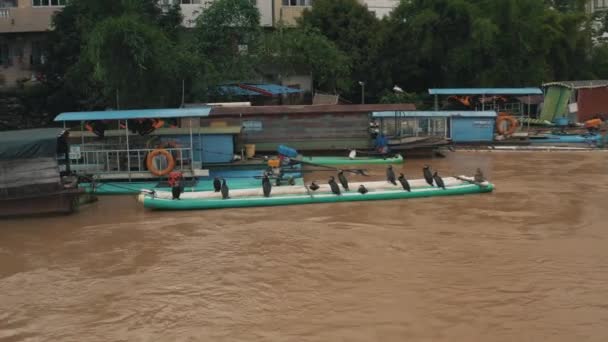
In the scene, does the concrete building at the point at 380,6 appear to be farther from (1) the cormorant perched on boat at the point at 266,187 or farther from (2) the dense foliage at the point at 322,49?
(1) the cormorant perched on boat at the point at 266,187

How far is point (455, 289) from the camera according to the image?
9570 mm

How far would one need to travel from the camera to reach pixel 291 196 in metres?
14.9

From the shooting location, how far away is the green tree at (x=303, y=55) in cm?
2803

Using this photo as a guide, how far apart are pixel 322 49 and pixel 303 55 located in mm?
838

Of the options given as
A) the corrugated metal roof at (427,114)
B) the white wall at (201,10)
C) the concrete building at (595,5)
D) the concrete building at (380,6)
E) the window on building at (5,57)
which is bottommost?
the corrugated metal roof at (427,114)

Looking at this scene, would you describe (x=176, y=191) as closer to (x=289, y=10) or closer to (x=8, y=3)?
(x=289, y=10)

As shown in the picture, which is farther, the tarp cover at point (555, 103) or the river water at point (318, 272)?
the tarp cover at point (555, 103)

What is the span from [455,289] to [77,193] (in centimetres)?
839

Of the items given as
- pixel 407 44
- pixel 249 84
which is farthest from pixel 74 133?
pixel 407 44

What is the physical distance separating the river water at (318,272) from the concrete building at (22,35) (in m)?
18.2

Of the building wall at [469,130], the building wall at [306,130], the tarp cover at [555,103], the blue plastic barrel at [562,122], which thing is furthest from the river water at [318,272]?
the tarp cover at [555,103]

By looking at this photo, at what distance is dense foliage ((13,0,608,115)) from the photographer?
73.8ft

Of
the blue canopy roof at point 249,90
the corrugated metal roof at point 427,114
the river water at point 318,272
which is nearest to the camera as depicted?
the river water at point 318,272

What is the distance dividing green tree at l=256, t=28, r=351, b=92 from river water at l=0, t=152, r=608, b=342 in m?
13.8
